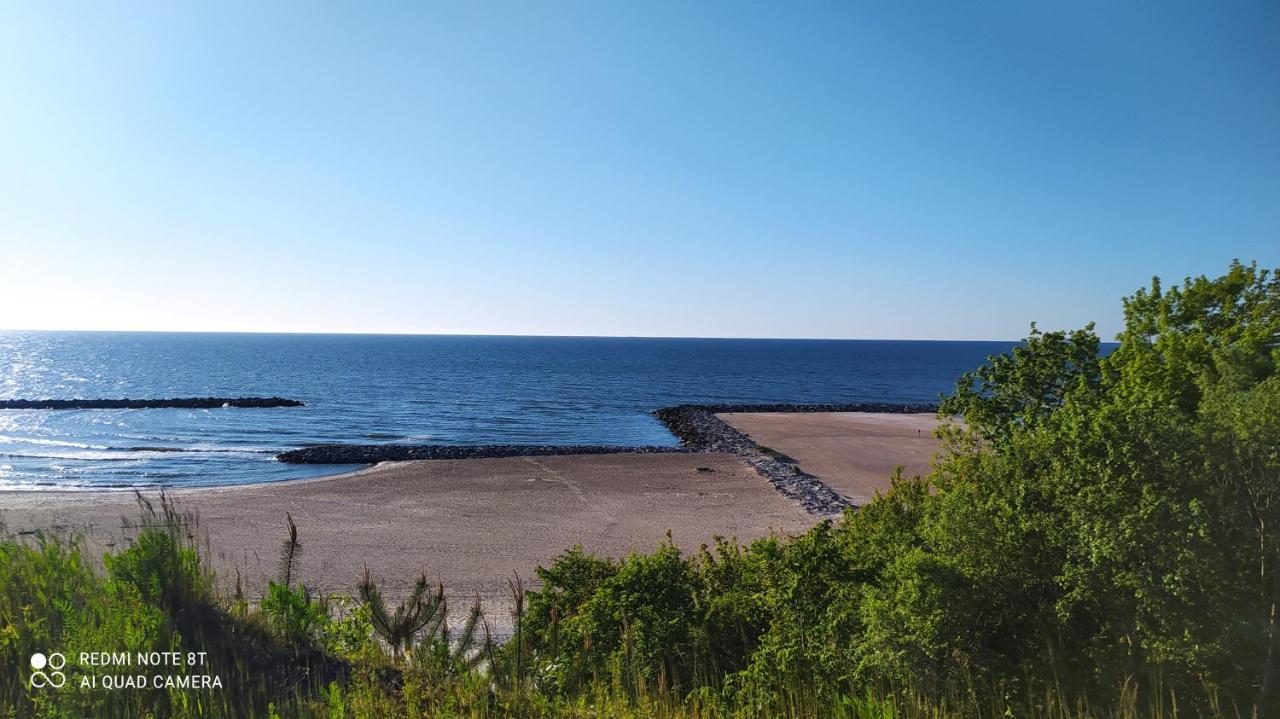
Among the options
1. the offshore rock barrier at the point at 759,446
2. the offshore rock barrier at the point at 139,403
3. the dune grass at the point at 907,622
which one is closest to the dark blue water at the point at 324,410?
the offshore rock barrier at the point at 759,446

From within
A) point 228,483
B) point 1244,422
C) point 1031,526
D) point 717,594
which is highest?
point 1244,422

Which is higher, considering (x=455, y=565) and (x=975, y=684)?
(x=975, y=684)

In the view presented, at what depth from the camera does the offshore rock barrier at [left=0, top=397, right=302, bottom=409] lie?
62.7 m

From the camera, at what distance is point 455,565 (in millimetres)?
17828

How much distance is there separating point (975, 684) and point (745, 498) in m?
23.1

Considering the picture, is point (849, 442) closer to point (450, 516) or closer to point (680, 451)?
point (680, 451)

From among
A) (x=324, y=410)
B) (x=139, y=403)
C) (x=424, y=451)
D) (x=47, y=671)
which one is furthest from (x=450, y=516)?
(x=139, y=403)

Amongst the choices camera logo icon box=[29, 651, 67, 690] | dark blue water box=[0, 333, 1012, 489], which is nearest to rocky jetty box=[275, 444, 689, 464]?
dark blue water box=[0, 333, 1012, 489]

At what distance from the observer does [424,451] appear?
40.0 meters

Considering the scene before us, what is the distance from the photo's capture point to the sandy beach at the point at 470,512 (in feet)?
58.8

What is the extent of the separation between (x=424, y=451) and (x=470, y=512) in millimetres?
16887

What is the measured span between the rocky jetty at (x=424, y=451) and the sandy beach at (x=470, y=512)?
7.06ft

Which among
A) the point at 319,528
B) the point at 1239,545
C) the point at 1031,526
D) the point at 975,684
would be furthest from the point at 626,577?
the point at 319,528

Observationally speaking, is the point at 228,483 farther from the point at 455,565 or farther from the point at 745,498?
the point at 745,498
